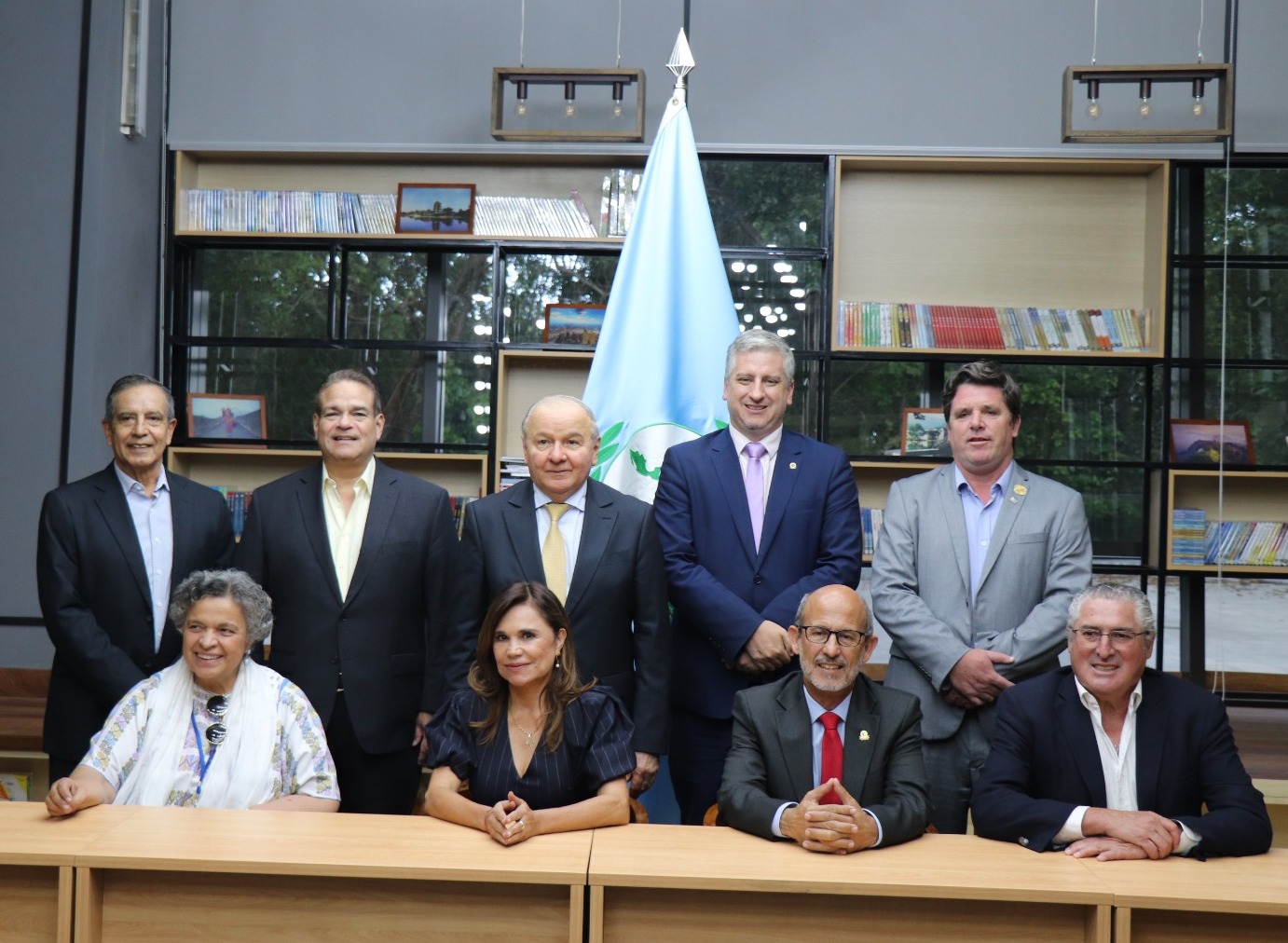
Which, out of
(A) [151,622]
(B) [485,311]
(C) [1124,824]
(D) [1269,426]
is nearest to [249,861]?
(A) [151,622]

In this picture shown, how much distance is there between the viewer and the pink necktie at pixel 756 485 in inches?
123

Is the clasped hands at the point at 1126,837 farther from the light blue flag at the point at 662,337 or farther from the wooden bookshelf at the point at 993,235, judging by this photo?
the wooden bookshelf at the point at 993,235

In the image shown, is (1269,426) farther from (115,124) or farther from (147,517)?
(115,124)

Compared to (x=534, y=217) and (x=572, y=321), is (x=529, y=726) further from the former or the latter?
(x=534, y=217)

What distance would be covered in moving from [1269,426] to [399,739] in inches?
158

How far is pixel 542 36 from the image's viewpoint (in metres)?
5.09

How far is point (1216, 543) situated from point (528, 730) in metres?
3.55

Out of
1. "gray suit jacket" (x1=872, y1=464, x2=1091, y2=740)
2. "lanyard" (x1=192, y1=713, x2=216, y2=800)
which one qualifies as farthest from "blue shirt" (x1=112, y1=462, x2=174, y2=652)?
"gray suit jacket" (x1=872, y1=464, x2=1091, y2=740)

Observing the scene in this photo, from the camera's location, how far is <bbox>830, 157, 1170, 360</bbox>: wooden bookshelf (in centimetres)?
512

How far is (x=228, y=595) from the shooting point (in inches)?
104

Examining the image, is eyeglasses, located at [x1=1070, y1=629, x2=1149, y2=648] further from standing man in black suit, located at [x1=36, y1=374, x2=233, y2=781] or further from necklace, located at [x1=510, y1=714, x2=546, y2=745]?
standing man in black suit, located at [x1=36, y1=374, x2=233, y2=781]

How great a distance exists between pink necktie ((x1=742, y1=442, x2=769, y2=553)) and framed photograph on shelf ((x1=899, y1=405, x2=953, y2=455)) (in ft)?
6.69

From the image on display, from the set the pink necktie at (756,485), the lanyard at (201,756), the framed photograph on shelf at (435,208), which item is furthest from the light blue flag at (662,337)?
the lanyard at (201,756)

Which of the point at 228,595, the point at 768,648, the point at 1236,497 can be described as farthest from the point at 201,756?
the point at 1236,497
